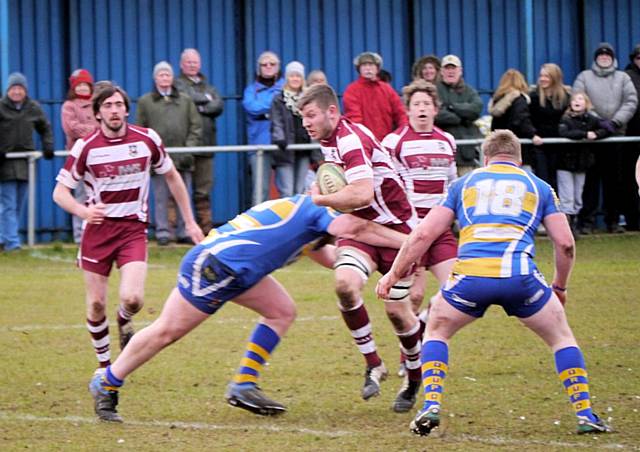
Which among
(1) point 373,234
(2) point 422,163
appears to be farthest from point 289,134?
(1) point 373,234

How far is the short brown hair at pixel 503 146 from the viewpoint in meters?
7.60

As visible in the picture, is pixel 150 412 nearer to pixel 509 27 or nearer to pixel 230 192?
pixel 230 192

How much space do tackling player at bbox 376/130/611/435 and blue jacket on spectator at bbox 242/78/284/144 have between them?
9.93 metres

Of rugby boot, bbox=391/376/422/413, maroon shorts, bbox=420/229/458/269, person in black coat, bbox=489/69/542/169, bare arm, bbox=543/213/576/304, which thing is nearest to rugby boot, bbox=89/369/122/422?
rugby boot, bbox=391/376/422/413

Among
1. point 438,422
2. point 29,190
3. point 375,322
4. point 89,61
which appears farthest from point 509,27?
point 438,422

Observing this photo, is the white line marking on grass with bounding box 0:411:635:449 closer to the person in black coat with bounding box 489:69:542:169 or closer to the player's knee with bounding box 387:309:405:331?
the player's knee with bounding box 387:309:405:331

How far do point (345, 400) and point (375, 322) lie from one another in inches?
134

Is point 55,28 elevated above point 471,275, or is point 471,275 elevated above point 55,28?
point 55,28

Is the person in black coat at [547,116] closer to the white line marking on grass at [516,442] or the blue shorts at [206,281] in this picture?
the blue shorts at [206,281]

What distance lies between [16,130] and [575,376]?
420 inches

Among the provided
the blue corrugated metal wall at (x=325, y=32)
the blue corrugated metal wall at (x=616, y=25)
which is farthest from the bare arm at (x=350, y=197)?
the blue corrugated metal wall at (x=616, y=25)

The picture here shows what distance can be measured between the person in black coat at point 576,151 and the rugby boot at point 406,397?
30.0 ft

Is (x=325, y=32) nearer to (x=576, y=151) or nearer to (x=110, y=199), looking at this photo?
(x=576, y=151)

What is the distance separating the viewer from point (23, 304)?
13.5 meters
